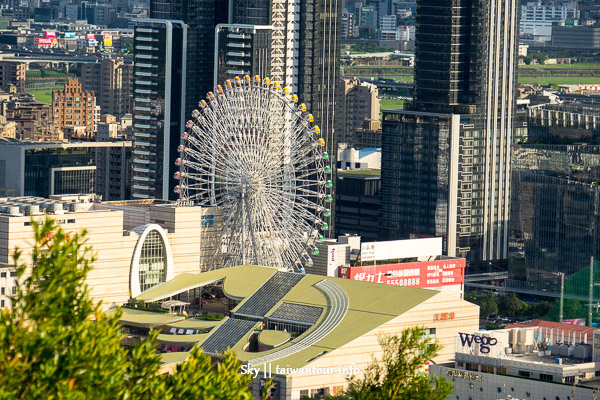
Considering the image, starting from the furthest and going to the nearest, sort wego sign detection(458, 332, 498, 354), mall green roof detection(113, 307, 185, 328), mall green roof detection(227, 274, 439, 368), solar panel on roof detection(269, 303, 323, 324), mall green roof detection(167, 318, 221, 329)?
mall green roof detection(113, 307, 185, 328) < mall green roof detection(167, 318, 221, 329) < solar panel on roof detection(269, 303, 323, 324) < mall green roof detection(227, 274, 439, 368) < wego sign detection(458, 332, 498, 354)

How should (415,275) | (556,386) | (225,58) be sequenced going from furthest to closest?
1. (225,58)
2. (415,275)
3. (556,386)

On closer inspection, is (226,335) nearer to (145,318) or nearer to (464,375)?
(145,318)

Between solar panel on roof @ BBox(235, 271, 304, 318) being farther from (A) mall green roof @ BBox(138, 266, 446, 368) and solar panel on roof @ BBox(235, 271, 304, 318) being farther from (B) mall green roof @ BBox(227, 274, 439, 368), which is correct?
(B) mall green roof @ BBox(227, 274, 439, 368)

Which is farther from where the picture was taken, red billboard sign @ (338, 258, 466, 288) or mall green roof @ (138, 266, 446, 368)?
red billboard sign @ (338, 258, 466, 288)

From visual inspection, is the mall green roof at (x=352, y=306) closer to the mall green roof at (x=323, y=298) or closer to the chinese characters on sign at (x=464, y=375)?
the mall green roof at (x=323, y=298)

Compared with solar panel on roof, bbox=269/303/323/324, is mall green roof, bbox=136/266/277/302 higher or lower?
higher

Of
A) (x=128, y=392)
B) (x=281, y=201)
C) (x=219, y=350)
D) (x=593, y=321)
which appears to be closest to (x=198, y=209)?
(x=281, y=201)

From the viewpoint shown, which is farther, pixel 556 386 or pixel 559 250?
pixel 559 250

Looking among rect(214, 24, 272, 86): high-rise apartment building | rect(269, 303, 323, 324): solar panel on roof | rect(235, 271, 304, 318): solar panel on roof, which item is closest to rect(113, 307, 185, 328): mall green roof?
rect(235, 271, 304, 318): solar panel on roof

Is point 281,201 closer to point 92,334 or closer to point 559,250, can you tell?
point 559,250
